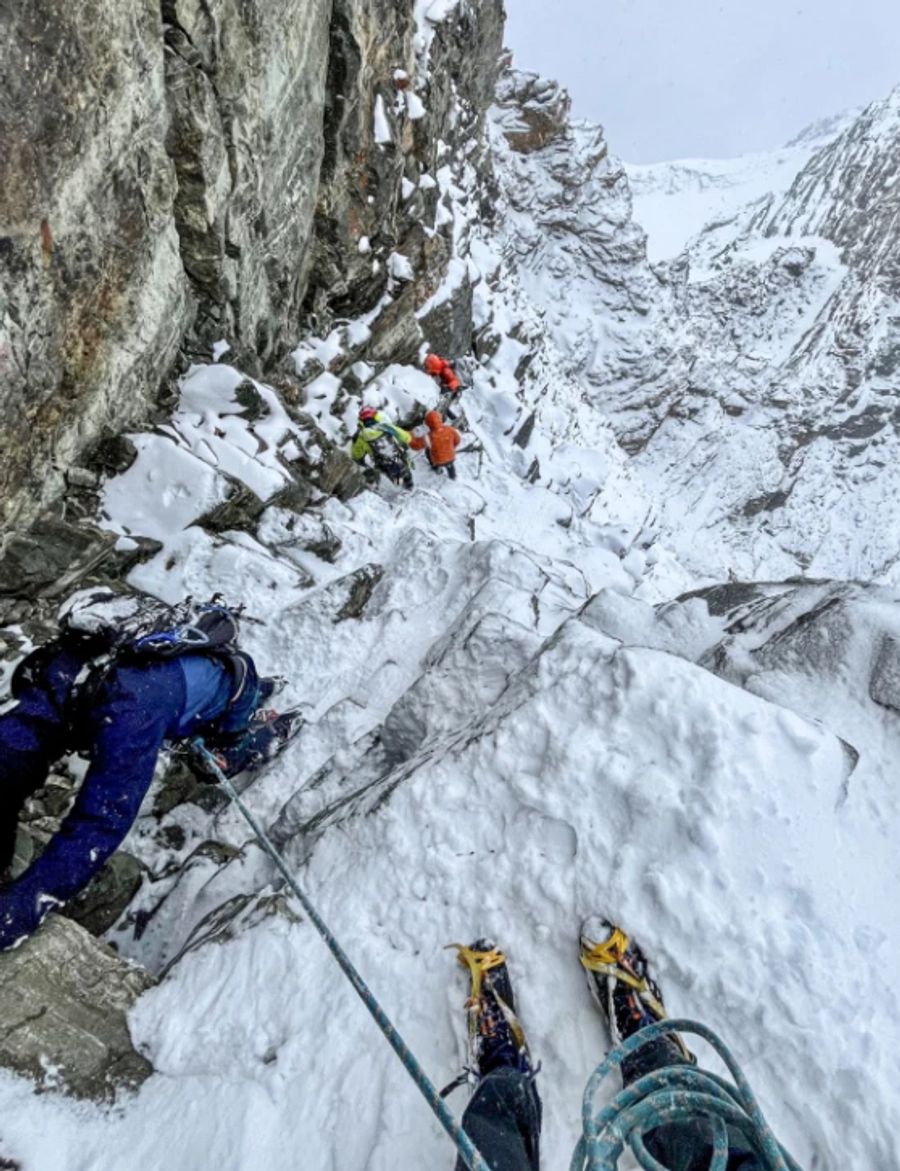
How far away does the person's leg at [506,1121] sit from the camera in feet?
6.97

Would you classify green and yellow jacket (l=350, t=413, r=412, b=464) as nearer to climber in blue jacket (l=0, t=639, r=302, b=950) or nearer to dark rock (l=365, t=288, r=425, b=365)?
dark rock (l=365, t=288, r=425, b=365)

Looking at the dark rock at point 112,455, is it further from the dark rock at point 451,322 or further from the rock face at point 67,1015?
the dark rock at point 451,322

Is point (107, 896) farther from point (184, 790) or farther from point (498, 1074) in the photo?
point (498, 1074)

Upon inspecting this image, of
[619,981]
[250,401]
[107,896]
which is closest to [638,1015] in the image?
[619,981]

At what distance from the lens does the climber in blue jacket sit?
2.78 m

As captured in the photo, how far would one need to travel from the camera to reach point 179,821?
4664mm

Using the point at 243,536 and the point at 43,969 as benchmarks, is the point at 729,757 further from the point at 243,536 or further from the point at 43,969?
the point at 243,536

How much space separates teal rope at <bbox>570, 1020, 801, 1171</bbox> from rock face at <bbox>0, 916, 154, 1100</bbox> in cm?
191

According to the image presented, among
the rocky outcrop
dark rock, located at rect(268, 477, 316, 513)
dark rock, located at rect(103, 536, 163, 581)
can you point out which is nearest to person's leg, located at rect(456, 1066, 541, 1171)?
dark rock, located at rect(103, 536, 163, 581)

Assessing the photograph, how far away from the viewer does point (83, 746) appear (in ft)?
10.6

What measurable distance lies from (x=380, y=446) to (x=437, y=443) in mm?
1533

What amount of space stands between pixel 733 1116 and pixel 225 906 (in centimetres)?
265

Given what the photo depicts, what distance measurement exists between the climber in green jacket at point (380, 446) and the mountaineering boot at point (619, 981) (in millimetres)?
8660

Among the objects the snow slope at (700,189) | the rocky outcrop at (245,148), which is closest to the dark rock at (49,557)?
the rocky outcrop at (245,148)
